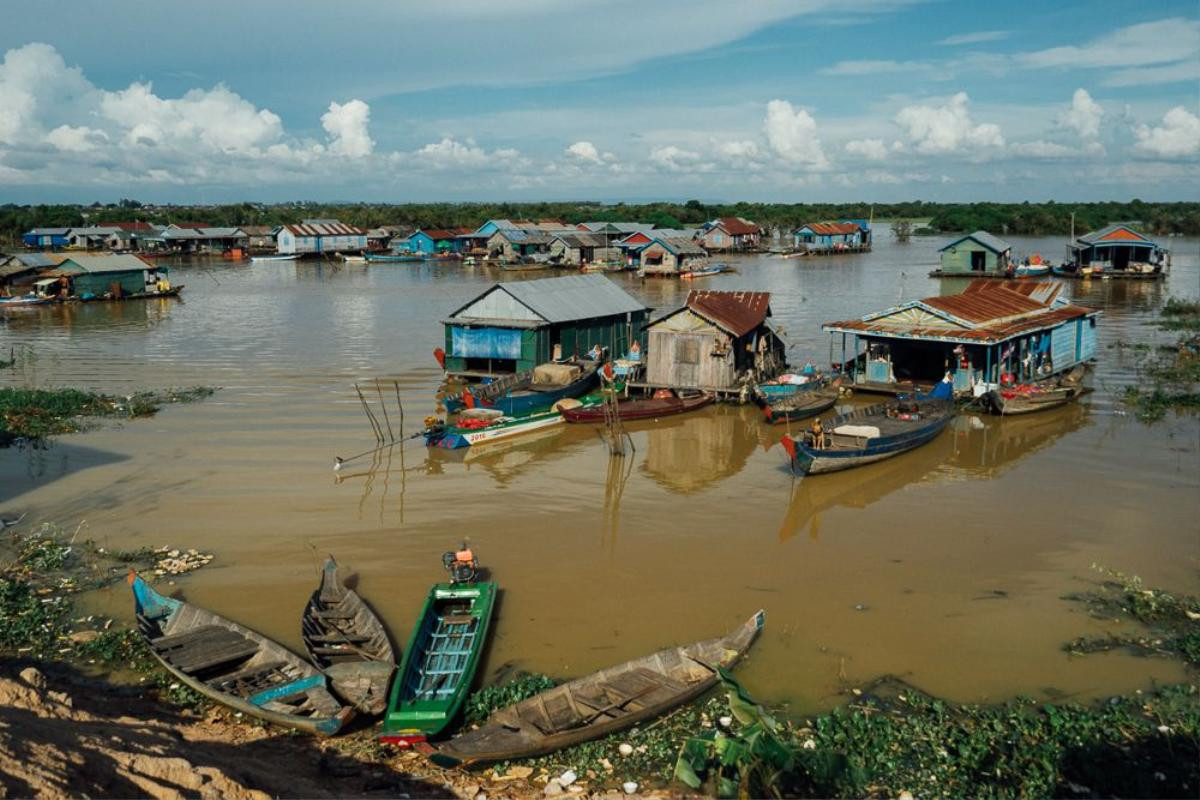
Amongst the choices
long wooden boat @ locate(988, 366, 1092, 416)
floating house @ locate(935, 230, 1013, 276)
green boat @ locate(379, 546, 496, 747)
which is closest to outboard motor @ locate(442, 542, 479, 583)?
green boat @ locate(379, 546, 496, 747)

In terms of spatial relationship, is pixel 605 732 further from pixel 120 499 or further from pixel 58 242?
pixel 58 242

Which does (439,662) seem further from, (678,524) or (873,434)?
(873,434)

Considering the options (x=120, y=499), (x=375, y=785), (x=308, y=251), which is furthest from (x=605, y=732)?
(x=308, y=251)

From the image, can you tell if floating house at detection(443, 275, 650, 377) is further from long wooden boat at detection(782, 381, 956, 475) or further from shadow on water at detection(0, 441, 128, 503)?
shadow on water at detection(0, 441, 128, 503)

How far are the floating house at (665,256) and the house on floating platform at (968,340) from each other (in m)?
34.0

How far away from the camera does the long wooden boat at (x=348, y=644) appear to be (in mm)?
10219

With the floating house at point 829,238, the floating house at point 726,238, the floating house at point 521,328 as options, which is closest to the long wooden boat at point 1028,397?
the floating house at point 521,328

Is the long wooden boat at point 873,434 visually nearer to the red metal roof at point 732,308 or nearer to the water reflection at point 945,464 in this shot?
the water reflection at point 945,464

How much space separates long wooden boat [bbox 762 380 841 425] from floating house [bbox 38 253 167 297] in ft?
120

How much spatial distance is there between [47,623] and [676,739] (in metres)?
8.31

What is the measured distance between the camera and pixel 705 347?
24.6 m

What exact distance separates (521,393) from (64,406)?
1126 cm

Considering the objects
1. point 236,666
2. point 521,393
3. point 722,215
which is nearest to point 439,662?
point 236,666

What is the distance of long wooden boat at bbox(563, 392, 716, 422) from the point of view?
2248 cm
